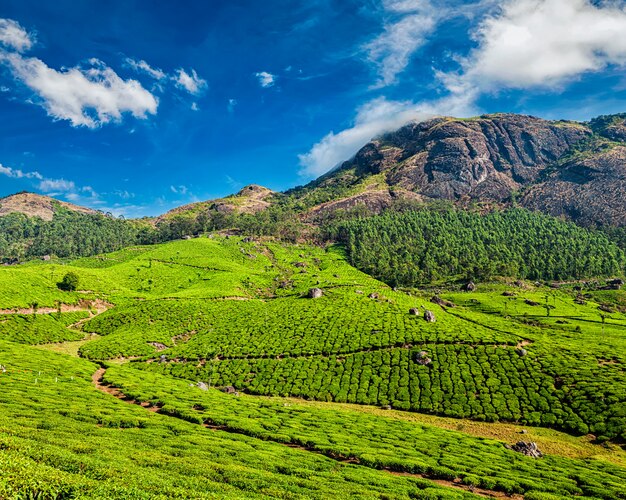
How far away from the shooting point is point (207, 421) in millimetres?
44281

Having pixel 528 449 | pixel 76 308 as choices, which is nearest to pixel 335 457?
pixel 528 449

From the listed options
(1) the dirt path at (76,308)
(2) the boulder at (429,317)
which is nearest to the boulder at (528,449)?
(2) the boulder at (429,317)

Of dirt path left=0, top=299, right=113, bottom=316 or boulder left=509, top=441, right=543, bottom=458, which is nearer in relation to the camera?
boulder left=509, top=441, right=543, bottom=458

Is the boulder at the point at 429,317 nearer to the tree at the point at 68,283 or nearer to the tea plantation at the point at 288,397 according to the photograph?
the tea plantation at the point at 288,397

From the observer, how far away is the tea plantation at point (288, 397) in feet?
76.4

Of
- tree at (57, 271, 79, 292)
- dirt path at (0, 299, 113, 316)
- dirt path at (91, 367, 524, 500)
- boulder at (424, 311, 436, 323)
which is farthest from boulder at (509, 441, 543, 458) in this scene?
tree at (57, 271, 79, 292)

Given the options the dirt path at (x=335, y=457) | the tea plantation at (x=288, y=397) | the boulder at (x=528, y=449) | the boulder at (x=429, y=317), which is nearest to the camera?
the tea plantation at (x=288, y=397)

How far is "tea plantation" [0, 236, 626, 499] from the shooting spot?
23.3 m

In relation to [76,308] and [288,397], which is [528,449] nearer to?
[288,397]

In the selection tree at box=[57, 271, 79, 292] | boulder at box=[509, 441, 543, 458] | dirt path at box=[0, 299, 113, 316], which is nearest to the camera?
boulder at box=[509, 441, 543, 458]

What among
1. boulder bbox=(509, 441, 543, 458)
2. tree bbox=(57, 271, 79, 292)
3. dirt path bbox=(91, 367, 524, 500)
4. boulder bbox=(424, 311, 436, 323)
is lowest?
boulder bbox=(509, 441, 543, 458)

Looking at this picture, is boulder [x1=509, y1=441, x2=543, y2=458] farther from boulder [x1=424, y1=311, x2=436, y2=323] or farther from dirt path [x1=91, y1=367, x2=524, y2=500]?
boulder [x1=424, y1=311, x2=436, y2=323]

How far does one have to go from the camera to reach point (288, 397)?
2773 inches

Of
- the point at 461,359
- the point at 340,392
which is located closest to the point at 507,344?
the point at 461,359
